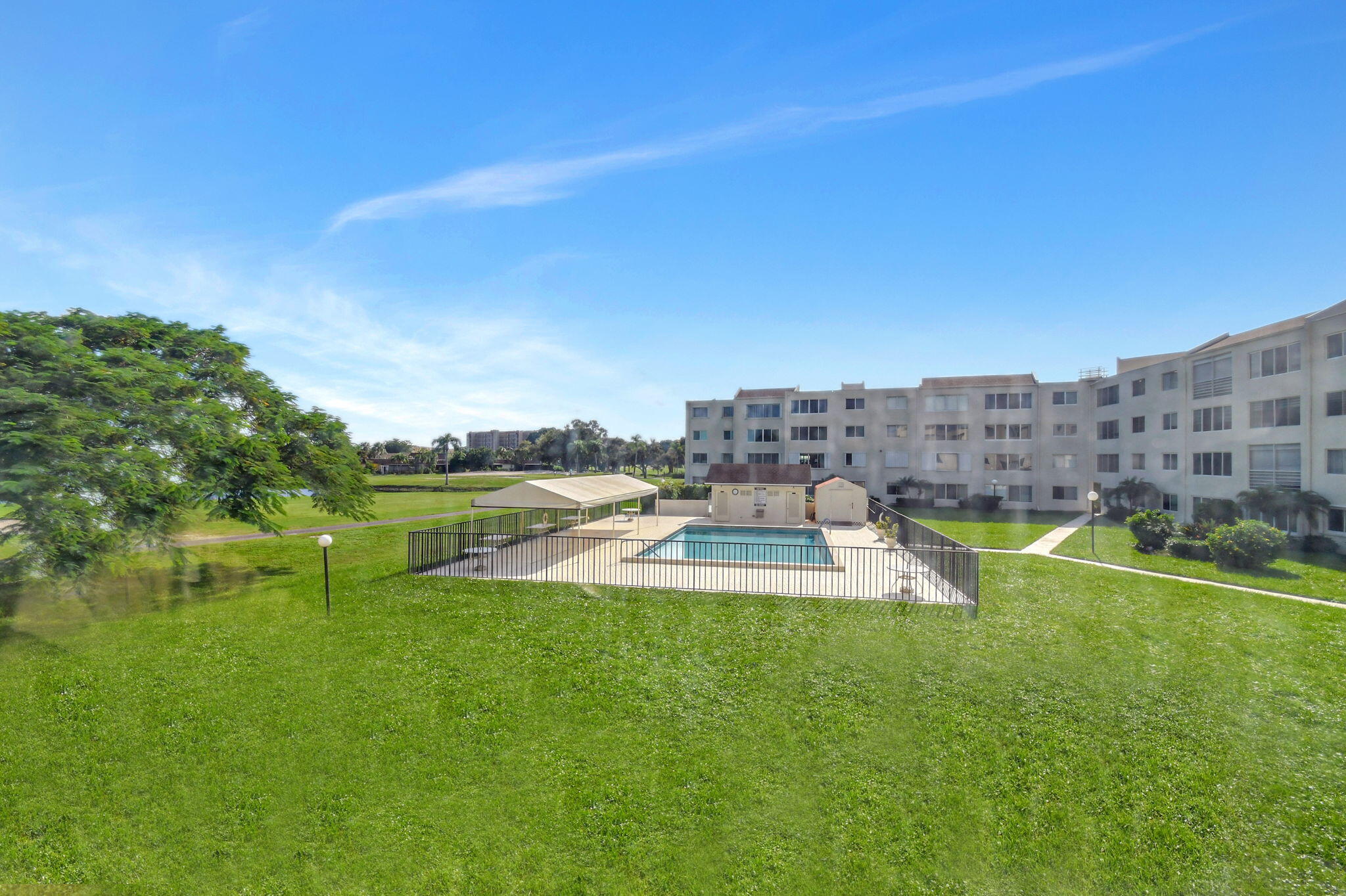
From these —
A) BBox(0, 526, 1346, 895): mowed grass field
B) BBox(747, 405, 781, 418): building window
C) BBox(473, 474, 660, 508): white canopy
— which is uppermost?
BBox(747, 405, 781, 418): building window

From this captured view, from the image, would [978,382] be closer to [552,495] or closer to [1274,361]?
[1274,361]

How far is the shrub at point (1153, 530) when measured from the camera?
19906 millimetres

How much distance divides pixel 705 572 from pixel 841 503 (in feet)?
53.3

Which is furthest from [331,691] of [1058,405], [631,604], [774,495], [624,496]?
[1058,405]

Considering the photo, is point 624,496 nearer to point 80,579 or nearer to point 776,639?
point 776,639

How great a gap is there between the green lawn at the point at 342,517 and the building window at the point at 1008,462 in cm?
3354

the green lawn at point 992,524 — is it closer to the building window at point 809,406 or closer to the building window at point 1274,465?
the building window at point 1274,465

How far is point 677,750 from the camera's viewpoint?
832 centimetres

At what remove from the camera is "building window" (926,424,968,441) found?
38.8 m

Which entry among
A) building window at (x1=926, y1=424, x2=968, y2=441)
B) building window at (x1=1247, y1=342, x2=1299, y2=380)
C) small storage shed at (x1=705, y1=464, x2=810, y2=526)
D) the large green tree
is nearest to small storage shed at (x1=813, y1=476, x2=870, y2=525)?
small storage shed at (x1=705, y1=464, x2=810, y2=526)

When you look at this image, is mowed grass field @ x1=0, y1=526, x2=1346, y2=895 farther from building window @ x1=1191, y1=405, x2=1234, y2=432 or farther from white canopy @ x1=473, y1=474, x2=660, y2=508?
building window @ x1=1191, y1=405, x2=1234, y2=432

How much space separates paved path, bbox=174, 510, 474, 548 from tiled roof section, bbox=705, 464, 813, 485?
14.5 m

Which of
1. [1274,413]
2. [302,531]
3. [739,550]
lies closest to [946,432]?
[1274,413]

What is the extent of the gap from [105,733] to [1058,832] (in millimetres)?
14044
